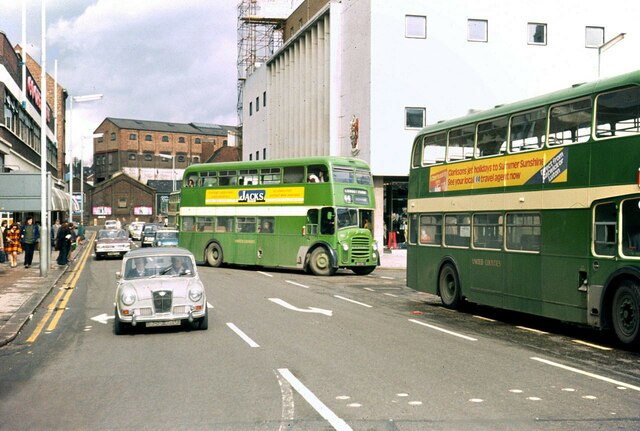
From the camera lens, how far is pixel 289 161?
29484mm

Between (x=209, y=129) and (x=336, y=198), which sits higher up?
(x=209, y=129)

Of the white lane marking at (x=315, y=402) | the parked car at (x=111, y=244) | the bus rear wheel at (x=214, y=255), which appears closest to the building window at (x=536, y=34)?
the bus rear wheel at (x=214, y=255)

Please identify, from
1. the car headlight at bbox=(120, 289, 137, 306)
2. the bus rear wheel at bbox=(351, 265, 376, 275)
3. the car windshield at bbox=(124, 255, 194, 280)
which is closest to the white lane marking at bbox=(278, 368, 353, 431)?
the car headlight at bbox=(120, 289, 137, 306)

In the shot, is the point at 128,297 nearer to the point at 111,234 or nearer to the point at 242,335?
the point at 242,335

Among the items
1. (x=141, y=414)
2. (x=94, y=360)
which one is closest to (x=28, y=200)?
(x=94, y=360)

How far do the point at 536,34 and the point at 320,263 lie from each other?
22167 mm

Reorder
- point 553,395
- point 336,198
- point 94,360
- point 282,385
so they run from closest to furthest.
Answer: point 553,395
point 282,385
point 94,360
point 336,198

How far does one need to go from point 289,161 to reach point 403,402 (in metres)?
21.9

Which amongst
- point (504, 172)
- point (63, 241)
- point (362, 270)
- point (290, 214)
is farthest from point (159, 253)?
point (63, 241)

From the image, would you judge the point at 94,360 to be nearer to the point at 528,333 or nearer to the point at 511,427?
the point at 511,427

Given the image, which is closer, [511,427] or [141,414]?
[511,427]

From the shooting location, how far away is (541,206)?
14023 millimetres

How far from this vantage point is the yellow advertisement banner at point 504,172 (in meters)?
13.5

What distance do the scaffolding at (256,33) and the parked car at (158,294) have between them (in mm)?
54836
